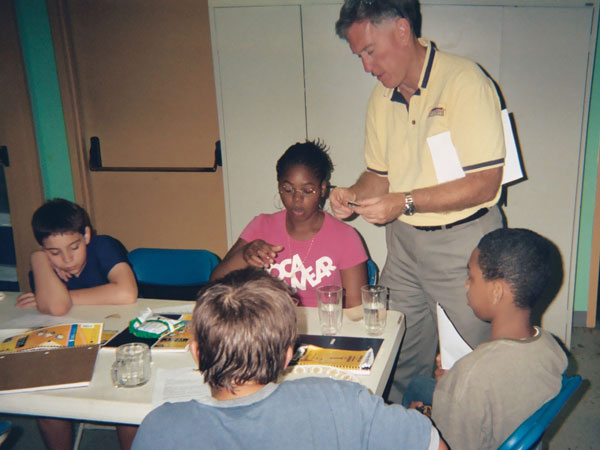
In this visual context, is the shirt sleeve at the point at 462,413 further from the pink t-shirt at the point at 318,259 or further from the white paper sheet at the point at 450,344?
the pink t-shirt at the point at 318,259

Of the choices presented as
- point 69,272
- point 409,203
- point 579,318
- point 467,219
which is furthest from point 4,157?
point 579,318

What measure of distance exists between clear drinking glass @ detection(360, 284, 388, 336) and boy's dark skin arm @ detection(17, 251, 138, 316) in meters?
0.94

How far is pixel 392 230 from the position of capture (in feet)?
6.72

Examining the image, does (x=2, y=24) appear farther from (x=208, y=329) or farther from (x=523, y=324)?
(x=523, y=324)

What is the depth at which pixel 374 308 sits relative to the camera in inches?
64.2

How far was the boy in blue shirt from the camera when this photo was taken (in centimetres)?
186

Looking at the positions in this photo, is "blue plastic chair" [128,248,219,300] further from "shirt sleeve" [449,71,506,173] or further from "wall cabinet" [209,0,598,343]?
"shirt sleeve" [449,71,506,173]

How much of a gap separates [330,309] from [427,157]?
0.68 meters

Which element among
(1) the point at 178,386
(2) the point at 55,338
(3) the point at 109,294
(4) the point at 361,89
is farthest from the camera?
(4) the point at 361,89

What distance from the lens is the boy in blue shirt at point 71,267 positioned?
1.86 m

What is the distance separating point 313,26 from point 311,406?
95.4 inches

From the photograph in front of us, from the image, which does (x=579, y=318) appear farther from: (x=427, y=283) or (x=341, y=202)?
(x=341, y=202)

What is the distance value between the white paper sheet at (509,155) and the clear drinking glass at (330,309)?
79cm

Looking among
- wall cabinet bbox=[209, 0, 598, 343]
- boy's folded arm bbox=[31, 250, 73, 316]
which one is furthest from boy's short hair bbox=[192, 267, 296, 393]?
wall cabinet bbox=[209, 0, 598, 343]
